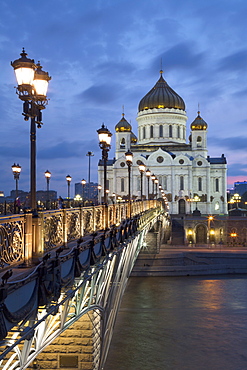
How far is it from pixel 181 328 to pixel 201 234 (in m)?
38.2

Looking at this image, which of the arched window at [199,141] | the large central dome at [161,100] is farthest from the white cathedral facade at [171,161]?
the arched window at [199,141]

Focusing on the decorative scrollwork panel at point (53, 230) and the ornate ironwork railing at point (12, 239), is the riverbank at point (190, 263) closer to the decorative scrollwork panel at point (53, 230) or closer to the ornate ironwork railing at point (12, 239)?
the decorative scrollwork panel at point (53, 230)

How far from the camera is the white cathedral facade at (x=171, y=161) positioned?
77.4 metres

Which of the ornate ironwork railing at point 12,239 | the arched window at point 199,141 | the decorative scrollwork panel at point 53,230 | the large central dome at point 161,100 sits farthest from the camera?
the large central dome at point 161,100

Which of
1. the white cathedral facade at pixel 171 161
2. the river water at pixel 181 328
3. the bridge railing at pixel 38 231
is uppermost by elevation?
the white cathedral facade at pixel 171 161

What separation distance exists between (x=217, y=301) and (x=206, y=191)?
51.1 meters

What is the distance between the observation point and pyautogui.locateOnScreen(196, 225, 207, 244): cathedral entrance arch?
5947 cm

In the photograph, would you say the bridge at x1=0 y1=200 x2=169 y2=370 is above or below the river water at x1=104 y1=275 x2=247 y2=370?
above

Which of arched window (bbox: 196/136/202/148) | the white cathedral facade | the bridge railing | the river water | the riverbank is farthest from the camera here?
arched window (bbox: 196/136/202/148)

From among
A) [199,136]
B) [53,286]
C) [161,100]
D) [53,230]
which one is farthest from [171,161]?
[53,286]

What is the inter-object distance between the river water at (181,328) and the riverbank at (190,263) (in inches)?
145

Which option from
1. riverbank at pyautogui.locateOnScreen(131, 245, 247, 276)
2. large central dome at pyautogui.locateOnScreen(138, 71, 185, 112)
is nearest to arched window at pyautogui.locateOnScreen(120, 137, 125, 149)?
large central dome at pyautogui.locateOnScreen(138, 71, 185, 112)

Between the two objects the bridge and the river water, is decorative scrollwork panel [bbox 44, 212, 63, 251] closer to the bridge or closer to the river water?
the bridge

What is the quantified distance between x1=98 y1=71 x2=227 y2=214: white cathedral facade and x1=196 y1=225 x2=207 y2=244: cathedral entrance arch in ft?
53.0
